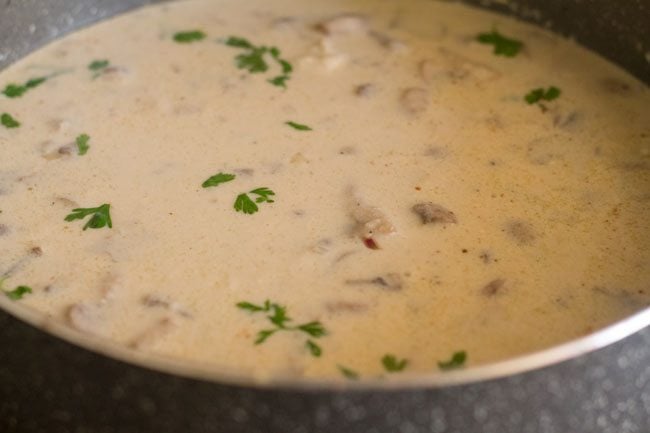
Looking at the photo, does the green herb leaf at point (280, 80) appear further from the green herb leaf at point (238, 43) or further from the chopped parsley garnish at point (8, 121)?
the chopped parsley garnish at point (8, 121)

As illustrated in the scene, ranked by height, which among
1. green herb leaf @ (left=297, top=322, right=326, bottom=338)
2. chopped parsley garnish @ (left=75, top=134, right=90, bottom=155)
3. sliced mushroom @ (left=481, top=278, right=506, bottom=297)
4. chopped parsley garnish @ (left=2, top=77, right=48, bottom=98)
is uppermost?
green herb leaf @ (left=297, top=322, right=326, bottom=338)

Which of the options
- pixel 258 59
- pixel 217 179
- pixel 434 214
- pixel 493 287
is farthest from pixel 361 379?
pixel 258 59

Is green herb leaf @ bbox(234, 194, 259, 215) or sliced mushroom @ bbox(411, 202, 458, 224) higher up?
sliced mushroom @ bbox(411, 202, 458, 224)

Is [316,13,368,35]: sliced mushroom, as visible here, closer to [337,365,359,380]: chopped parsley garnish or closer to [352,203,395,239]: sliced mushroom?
[352,203,395,239]: sliced mushroom

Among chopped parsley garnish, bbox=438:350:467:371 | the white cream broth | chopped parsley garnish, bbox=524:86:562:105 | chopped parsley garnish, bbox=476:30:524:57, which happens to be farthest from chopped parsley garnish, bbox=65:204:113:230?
chopped parsley garnish, bbox=476:30:524:57

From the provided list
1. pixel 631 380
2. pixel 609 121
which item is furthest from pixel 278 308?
pixel 609 121

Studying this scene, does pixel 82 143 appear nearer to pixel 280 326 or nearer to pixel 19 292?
pixel 19 292
